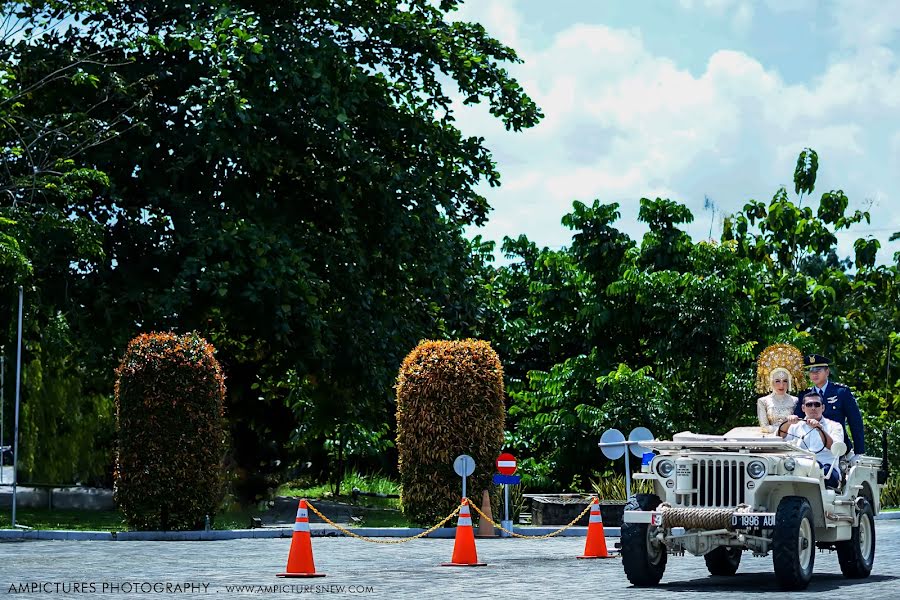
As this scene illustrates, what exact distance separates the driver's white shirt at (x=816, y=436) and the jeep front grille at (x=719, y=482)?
1.02m

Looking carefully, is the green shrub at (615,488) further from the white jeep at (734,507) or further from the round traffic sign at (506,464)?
the white jeep at (734,507)

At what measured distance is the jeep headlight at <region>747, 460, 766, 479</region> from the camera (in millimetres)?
13898

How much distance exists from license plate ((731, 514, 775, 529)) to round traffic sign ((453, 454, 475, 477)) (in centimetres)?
966

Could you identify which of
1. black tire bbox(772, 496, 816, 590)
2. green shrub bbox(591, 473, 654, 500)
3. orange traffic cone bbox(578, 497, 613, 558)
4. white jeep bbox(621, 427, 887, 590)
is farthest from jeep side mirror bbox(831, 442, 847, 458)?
green shrub bbox(591, 473, 654, 500)

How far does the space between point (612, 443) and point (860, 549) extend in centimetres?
588

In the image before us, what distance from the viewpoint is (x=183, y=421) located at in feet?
75.9

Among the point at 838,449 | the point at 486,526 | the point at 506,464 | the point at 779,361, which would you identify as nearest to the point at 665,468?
the point at 838,449

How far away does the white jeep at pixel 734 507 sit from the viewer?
13.5 metres

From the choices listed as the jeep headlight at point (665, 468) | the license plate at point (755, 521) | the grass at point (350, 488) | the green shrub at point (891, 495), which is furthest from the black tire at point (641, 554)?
the grass at point (350, 488)

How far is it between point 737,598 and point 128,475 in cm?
1315

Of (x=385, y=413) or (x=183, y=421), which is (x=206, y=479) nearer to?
(x=183, y=421)

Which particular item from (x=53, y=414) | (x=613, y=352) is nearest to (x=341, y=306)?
(x=613, y=352)

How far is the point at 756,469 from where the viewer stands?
1394cm

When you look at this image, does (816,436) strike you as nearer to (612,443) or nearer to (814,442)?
(814,442)
